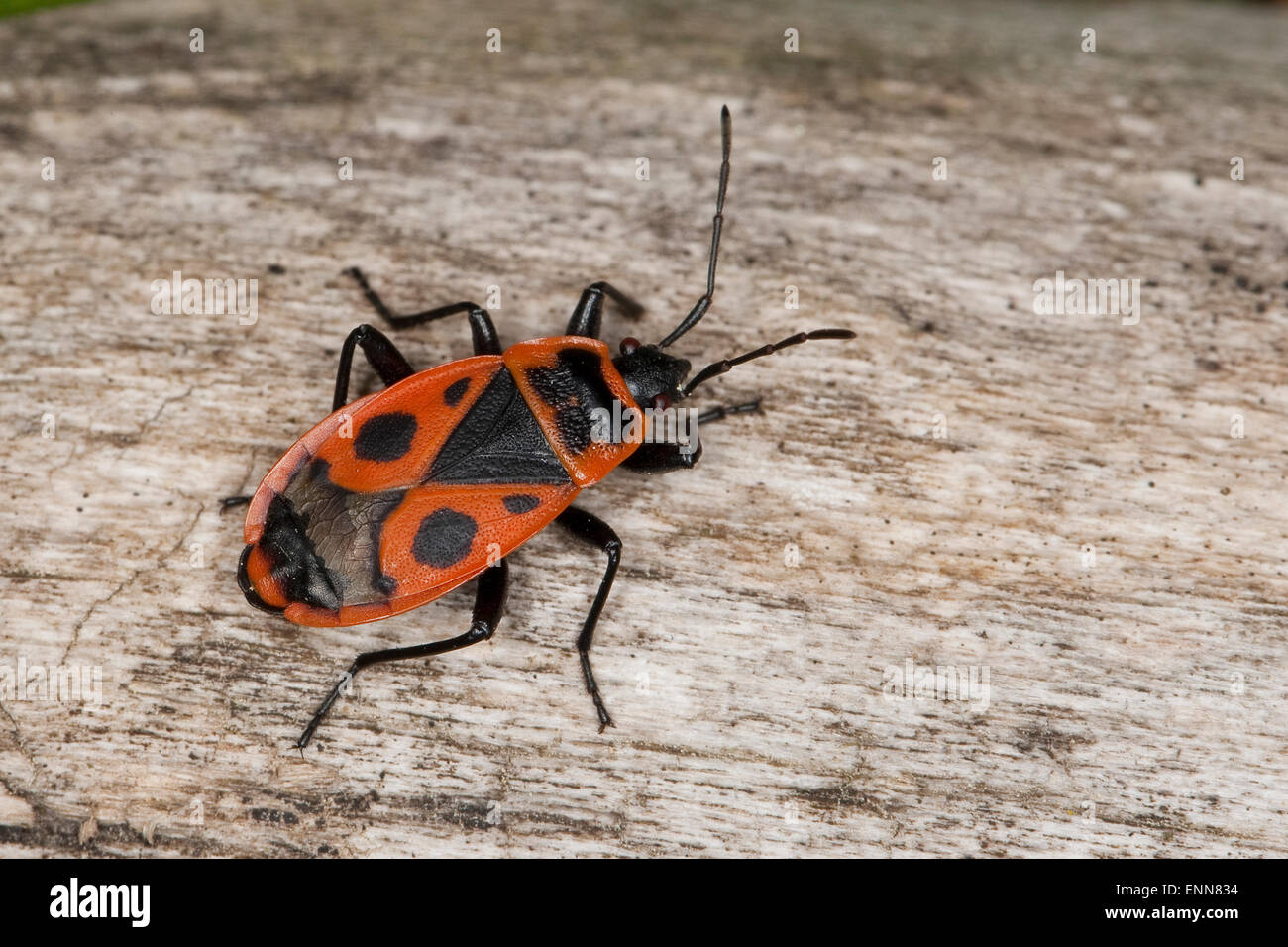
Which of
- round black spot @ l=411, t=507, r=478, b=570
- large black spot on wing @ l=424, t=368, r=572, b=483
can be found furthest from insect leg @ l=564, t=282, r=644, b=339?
round black spot @ l=411, t=507, r=478, b=570

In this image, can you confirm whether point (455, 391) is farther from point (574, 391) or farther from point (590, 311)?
point (590, 311)

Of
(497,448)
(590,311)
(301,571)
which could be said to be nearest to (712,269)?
(590,311)

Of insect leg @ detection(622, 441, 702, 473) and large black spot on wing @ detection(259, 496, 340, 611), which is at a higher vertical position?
insect leg @ detection(622, 441, 702, 473)

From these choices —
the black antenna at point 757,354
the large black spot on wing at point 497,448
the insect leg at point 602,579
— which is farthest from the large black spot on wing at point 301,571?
the black antenna at point 757,354

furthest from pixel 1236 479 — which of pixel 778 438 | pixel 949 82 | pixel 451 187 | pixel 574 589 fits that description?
pixel 451 187

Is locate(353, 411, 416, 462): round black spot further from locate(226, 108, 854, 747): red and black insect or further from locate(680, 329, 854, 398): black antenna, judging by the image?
locate(680, 329, 854, 398): black antenna

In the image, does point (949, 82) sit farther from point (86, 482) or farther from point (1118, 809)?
point (86, 482)
